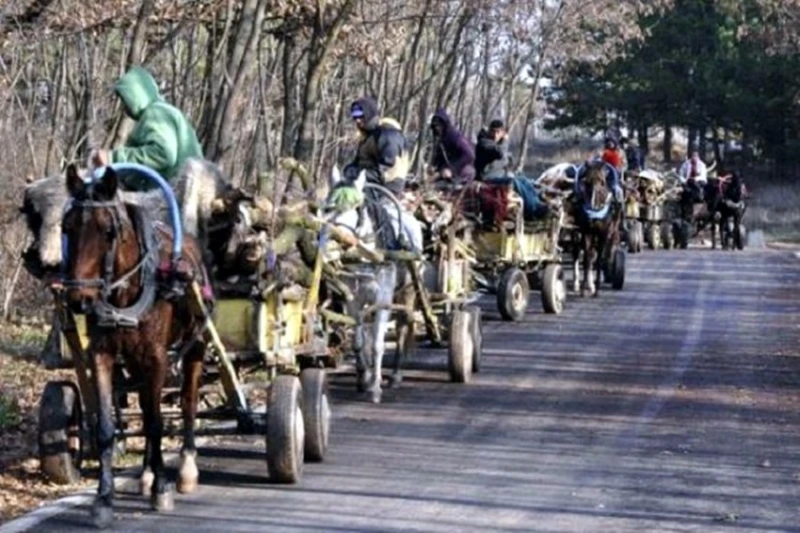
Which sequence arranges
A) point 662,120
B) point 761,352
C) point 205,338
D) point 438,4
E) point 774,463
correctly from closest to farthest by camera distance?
1. point 205,338
2. point 774,463
3. point 761,352
4. point 438,4
5. point 662,120

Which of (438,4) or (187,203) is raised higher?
(438,4)

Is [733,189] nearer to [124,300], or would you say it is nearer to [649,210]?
[649,210]

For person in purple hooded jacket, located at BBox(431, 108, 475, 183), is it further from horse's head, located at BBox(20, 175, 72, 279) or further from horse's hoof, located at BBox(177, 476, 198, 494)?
horse's head, located at BBox(20, 175, 72, 279)

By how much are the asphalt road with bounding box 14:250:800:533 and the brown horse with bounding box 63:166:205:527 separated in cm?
40

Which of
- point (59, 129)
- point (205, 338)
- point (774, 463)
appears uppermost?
point (59, 129)

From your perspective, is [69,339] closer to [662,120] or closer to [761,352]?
[761,352]

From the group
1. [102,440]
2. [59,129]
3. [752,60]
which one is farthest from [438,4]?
[752,60]

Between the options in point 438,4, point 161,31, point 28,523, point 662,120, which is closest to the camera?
point 28,523

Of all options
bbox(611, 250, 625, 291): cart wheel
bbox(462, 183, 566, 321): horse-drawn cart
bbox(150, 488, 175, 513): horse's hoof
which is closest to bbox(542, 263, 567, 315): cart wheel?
bbox(462, 183, 566, 321): horse-drawn cart

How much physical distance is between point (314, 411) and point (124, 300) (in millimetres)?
2403

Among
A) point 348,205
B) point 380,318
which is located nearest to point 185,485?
point 348,205

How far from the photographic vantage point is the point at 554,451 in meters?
15.6

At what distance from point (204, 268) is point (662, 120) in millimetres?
62508

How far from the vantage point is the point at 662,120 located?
→ 74.8 metres
